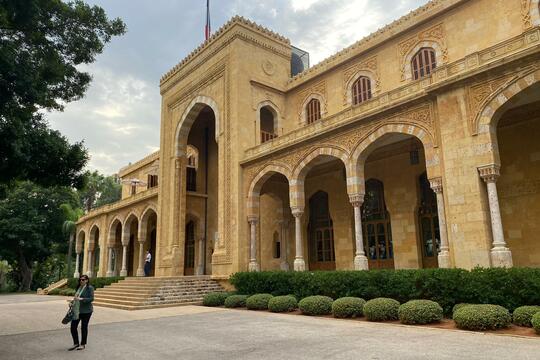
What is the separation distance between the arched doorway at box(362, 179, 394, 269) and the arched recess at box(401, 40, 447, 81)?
4620mm

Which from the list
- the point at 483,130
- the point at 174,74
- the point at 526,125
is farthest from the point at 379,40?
the point at 174,74

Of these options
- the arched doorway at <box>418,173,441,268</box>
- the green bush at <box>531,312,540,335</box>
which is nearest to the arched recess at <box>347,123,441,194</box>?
the arched doorway at <box>418,173,441,268</box>

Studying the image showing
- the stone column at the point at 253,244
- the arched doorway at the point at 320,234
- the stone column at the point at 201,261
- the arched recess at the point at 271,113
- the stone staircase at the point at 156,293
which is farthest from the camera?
the stone column at the point at 201,261

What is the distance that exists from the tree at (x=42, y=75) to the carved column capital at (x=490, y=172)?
34.4ft

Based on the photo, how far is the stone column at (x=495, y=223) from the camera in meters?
9.55

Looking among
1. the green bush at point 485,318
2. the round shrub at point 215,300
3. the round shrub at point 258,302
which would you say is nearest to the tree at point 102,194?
the round shrub at point 215,300

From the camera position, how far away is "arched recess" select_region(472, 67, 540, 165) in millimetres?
9945

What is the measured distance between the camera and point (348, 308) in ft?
35.2

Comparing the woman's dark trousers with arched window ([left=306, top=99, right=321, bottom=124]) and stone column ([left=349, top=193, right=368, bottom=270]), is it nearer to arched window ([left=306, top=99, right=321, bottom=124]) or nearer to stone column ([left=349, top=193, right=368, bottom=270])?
stone column ([left=349, top=193, right=368, bottom=270])

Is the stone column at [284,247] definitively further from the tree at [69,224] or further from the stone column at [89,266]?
the tree at [69,224]

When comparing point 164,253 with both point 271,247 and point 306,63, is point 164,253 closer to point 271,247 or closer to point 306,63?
point 271,247

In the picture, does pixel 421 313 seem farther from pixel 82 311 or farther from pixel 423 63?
pixel 423 63

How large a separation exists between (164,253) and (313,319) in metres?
14.0

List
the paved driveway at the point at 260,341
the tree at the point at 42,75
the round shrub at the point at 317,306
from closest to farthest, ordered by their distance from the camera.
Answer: the paved driveway at the point at 260,341 < the tree at the point at 42,75 < the round shrub at the point at 317,306
